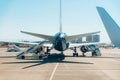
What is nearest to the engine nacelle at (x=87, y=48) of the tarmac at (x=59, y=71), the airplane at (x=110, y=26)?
the tarmac at (x=59, y=71)

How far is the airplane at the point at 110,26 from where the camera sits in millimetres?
19391

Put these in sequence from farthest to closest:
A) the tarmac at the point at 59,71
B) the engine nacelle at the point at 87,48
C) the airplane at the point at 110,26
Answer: the engine nacelle at the point at 87,48 → the tarmac at the point at 59,71 → the airplane at the point at 110,26

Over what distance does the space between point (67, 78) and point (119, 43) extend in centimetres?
620

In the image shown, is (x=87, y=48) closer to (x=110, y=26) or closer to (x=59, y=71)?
(x=59, y=71)

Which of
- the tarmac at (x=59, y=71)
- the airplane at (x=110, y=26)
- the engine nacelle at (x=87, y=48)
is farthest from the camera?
the engine nacelle at (x=87, y=48)

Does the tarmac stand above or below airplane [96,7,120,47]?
below

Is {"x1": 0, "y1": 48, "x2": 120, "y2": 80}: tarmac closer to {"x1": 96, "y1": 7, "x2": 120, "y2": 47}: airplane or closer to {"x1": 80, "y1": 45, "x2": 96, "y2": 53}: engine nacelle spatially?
{"x1": 96, "y1": 7, "x2": 120, "y2": 47}: airplane

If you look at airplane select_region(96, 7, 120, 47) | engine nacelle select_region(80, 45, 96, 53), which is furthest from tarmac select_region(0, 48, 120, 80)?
engine nacelle select_region(80, 45, 96, 53)

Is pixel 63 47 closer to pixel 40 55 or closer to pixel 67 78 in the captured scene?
pixel 40 55

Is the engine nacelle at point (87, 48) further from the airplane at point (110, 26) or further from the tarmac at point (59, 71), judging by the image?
the airplane at point (110, 26)

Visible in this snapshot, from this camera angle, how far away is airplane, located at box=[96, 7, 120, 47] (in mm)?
19391

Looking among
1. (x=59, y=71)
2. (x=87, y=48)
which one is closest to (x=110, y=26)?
(x=59, y=71)

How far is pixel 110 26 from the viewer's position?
20.3 meters

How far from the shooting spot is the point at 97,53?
6169cm
